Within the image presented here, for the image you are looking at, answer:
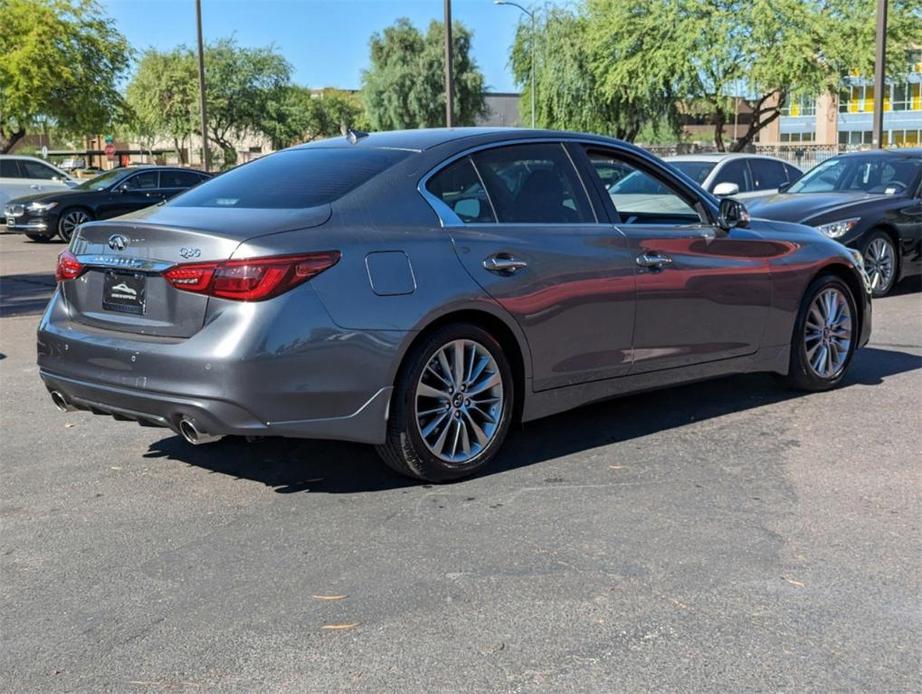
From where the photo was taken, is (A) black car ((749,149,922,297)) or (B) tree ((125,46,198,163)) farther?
(B) tree ((125,46,198,163))

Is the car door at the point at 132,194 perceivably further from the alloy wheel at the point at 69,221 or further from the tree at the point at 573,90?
the tree at the point at 573,90

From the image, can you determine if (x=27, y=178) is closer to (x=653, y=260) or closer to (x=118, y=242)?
(x=118, y=242)

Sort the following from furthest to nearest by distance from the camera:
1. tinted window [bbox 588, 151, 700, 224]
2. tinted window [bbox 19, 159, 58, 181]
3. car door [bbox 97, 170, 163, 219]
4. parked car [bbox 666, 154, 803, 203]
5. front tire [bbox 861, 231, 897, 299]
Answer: tinted window [bbox 19, 159, 58, 181]
car door [bbox 97, 170, 163, 219]
parked car [bbox 666, 154, 803, 203]
front tire [bbox 861, 231, 897, 299]
tinted window [bbox 588, 151, 700, 224]

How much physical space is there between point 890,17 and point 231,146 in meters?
40.7

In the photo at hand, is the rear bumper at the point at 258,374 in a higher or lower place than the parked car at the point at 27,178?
lower

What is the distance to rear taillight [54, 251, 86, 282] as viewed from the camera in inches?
199

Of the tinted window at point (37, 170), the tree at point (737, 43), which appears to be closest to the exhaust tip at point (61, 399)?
the tinted window at point (37, 170)

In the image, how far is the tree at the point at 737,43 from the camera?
36.3 meters

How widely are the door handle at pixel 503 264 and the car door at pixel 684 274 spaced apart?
824 mm

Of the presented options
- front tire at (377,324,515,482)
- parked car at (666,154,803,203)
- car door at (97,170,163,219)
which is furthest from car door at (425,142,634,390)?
car door at (97,170,163,219)

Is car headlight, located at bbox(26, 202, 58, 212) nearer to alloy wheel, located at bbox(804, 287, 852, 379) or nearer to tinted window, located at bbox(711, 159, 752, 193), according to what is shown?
tinted window, located at bbox(711, 159, 752, 193)

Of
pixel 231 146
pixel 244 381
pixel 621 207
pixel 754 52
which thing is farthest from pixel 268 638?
pixel 231 146

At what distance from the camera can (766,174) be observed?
15.4m

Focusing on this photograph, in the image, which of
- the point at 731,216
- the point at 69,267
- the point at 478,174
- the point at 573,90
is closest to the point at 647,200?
the point at 731,216
